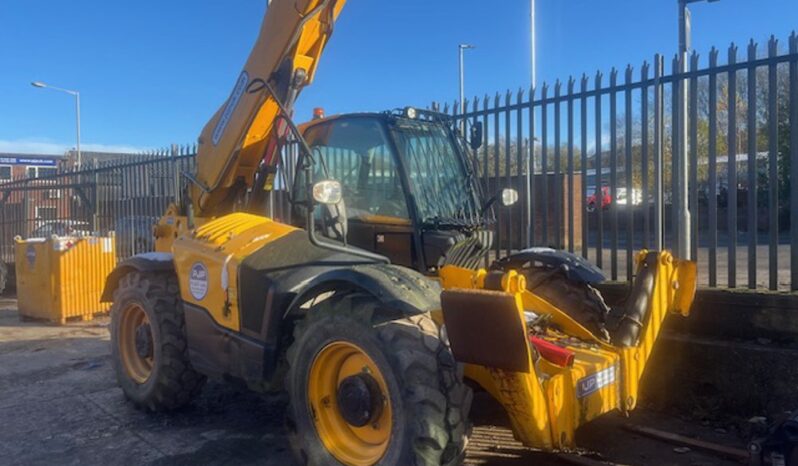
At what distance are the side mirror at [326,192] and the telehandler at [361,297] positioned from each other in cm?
1

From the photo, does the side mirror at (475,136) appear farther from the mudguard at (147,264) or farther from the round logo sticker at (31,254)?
the round logo sticker at (31,254)

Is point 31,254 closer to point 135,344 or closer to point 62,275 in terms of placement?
point 62,275

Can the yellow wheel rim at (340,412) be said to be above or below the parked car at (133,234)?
below

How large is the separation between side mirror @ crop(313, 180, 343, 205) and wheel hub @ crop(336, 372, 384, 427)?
101 centimetres

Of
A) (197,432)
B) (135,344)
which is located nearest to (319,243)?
(197,432)

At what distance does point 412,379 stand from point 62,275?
8.95 m

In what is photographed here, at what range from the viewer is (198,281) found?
188 inches

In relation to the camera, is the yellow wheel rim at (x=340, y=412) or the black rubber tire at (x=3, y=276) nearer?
the yellow wheel rim at (x=340, y=412)

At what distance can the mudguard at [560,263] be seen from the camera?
15.7 ft

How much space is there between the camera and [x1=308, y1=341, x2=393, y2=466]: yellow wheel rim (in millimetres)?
3566

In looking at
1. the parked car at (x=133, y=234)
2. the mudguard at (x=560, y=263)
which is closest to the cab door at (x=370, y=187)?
the mudguard at (x=560, y=263)

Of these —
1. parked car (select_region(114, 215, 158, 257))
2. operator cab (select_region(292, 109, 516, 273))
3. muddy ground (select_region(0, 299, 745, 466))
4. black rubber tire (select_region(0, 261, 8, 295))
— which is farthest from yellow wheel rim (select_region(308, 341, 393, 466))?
black rubber tire (select_region(0, 261, 8, 295))

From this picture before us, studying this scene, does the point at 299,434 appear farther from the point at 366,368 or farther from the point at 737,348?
the point at 737,348

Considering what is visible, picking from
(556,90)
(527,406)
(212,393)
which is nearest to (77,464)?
(212,393)
